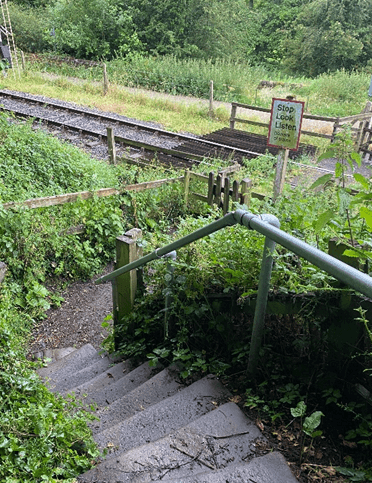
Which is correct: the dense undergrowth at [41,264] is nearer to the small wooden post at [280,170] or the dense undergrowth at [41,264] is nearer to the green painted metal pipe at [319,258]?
the green painted metal pipe at [319,258]

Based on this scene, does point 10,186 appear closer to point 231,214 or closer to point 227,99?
point 231,214

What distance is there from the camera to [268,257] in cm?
203

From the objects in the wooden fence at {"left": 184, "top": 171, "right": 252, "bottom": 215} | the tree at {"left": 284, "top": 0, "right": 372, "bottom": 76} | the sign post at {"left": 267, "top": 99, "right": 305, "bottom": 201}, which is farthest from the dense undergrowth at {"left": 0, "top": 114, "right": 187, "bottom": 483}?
the tree at {"left": 284, "top": 0, "right": 372, "bottom": 76}

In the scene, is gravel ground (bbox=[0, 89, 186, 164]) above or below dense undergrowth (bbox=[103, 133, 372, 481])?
below

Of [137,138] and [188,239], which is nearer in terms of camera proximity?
[188,239]

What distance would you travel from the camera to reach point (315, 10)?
93.5ft

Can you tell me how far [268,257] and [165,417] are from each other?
3.50 feet

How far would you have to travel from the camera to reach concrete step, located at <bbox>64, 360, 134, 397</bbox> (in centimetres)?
315

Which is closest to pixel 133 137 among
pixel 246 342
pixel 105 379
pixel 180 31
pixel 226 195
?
pixel 226 195

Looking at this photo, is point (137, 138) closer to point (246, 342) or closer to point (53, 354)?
point (53, 354)

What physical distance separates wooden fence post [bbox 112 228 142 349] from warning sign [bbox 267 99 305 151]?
3426 millimetres

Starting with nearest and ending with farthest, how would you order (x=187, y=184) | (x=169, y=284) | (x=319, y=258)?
(x=319, y=258), (x=169, y=284), (x=187, y=184)

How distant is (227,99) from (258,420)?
1769 cm

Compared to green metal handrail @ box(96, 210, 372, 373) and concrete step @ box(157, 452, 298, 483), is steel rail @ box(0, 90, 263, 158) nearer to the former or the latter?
green metal handrail @ box(96, 210, 372, 373)
